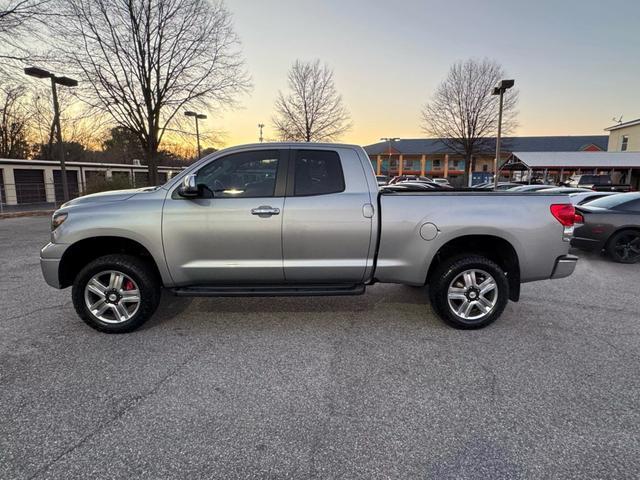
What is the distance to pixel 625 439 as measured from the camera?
7.90ft

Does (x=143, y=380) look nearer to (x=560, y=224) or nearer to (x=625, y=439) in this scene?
(x=625, y=439)

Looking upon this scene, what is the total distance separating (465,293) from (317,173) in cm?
211

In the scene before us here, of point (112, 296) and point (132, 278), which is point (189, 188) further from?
point (112, 296)

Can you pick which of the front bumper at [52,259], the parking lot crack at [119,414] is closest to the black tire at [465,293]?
the parking lot crack at [119,414]

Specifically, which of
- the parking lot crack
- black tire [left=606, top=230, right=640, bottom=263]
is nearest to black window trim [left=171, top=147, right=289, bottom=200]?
the parking lot crack

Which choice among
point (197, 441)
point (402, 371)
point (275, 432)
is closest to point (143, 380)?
point (197, 441)

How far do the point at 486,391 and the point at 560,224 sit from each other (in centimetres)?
214

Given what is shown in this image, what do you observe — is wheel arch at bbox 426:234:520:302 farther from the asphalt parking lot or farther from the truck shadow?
the truck shadow

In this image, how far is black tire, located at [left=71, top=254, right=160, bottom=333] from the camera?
389 cm

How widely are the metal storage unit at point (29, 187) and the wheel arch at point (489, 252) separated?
25.7 metres

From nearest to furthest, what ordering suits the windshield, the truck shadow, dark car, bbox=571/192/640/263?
the truck shadow
dark car, bbox=571/192/640/263
the windshield

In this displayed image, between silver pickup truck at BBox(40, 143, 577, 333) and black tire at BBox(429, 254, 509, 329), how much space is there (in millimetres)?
12

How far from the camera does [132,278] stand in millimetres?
3914

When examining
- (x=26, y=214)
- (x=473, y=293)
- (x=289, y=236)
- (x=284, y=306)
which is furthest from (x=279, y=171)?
(x=26, y=214)
